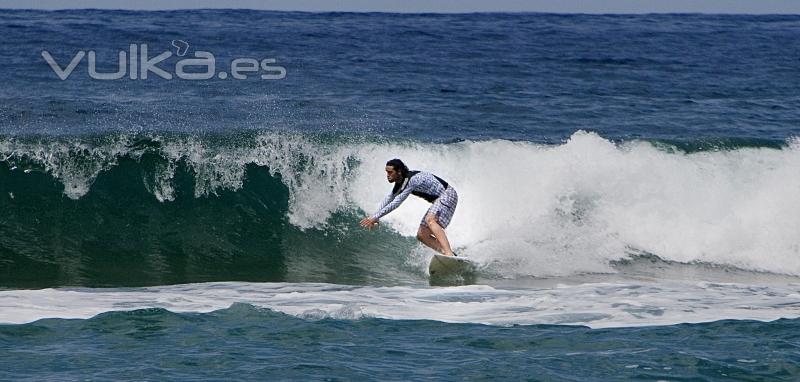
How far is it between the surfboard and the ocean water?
0.18m

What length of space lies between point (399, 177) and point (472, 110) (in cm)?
831

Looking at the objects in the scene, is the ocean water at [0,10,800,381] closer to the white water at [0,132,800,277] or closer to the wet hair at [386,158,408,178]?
the white water at [0,132,800,277]

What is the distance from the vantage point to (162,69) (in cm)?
2262

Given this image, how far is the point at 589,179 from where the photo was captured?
45.2 ft

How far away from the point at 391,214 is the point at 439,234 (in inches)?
100

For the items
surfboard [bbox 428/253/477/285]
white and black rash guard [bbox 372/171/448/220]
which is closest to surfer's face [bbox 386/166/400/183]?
white and black rash guard [bbox 372/171/448/220]

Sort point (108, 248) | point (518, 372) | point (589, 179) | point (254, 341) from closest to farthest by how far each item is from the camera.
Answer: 1. point (518, 372)
2. point (254, 341)
3. point (108, 248)
4. point (589, 179)

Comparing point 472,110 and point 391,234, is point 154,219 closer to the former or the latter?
point 391,234

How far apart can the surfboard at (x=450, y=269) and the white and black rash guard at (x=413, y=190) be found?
26.8 inches

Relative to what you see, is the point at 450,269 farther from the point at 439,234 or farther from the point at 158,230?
the point at 158,230

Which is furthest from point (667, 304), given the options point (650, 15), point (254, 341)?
point (650, 15)

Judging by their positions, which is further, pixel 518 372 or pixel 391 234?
pixel 391 234

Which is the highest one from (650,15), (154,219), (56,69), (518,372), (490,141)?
(650,15)

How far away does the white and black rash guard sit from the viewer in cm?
1055
